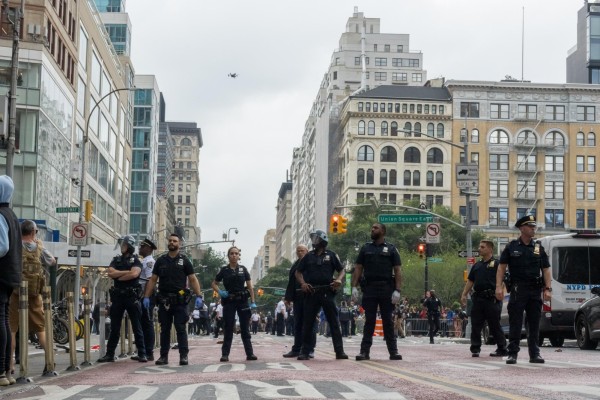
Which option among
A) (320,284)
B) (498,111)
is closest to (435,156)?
(498,111)

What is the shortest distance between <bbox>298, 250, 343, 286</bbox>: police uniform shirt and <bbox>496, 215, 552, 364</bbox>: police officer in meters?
2.82

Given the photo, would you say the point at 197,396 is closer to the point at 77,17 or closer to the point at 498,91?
the point at 77,17

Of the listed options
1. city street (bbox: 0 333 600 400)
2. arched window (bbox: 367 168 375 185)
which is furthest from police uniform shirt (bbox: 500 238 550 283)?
arched window (bbox: 367 168 375 185)

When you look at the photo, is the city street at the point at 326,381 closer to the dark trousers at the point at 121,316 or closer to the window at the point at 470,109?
the dark trousers at the point at 121,316

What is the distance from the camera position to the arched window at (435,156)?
426ft

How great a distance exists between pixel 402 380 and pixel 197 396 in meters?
2.68

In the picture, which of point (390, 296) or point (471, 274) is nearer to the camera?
point (390, 296)

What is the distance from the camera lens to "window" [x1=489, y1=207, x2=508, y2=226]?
12125 centimetres

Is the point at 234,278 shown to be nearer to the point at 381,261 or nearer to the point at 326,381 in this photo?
the point at 381,261

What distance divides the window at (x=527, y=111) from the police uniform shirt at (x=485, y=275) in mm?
106572

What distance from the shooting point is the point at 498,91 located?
122 meters

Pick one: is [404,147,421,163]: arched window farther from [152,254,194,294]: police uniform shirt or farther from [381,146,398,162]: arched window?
[152,254,194,294]: police uniform shirt

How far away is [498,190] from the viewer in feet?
402

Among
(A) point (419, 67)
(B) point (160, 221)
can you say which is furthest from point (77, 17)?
(A) point (419, 67)
